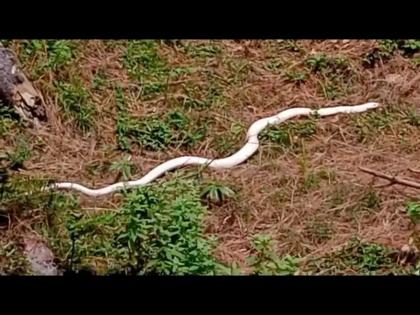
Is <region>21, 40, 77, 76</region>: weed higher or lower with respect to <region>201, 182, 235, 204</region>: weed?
higher

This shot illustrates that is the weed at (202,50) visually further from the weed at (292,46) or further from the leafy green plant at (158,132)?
the leafy green plant at (158,132)

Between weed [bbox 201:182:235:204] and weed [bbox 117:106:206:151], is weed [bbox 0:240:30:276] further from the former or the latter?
weed [bbox 117:106:206:151]

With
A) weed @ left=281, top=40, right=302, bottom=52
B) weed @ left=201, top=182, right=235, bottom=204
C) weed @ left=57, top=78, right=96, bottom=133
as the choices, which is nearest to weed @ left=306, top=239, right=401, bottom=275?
weed @ left=201, top=182, right=235, bottom=204

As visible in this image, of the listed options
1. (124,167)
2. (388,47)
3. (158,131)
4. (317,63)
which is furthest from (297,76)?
(124,167)

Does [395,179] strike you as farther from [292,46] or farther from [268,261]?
[292,46]

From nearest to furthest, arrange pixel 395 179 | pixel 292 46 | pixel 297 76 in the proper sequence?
pixel 395 179 < pixel 297 76 < pixel 292 46

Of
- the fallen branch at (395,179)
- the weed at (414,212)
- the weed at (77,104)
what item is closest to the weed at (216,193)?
the fallen branch at (395,179)
